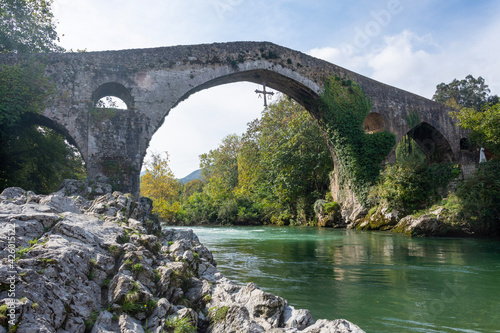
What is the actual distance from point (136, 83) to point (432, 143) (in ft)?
59.8

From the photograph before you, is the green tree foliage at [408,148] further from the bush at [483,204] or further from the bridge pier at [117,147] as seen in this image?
the bridge pier at [117,147]

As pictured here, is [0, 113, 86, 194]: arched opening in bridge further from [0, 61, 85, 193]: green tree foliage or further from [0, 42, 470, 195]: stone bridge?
[0, 42, 470, 195]: stone bridge

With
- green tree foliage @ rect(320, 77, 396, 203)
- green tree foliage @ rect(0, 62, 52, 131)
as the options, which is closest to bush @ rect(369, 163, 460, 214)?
green tree foliage @ rect(320, 77, 396, 203)

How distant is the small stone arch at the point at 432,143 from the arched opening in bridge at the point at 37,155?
18439 millimetres

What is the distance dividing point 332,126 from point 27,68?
40.9ft

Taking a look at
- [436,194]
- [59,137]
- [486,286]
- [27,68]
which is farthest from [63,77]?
[436,194]

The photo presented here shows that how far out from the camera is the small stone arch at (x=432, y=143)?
798 inches

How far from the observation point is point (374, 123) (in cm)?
1795

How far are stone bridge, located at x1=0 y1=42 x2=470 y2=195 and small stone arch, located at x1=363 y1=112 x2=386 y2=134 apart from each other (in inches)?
153

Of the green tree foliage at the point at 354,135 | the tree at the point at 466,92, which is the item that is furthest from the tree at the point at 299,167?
the tree at the point at 466,92

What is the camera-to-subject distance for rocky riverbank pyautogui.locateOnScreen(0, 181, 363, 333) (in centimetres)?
275

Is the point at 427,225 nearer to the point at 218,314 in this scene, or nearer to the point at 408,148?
the point at 218,314

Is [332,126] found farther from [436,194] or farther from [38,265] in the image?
[38,265]

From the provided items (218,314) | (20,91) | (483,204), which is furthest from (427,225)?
(20,91)
